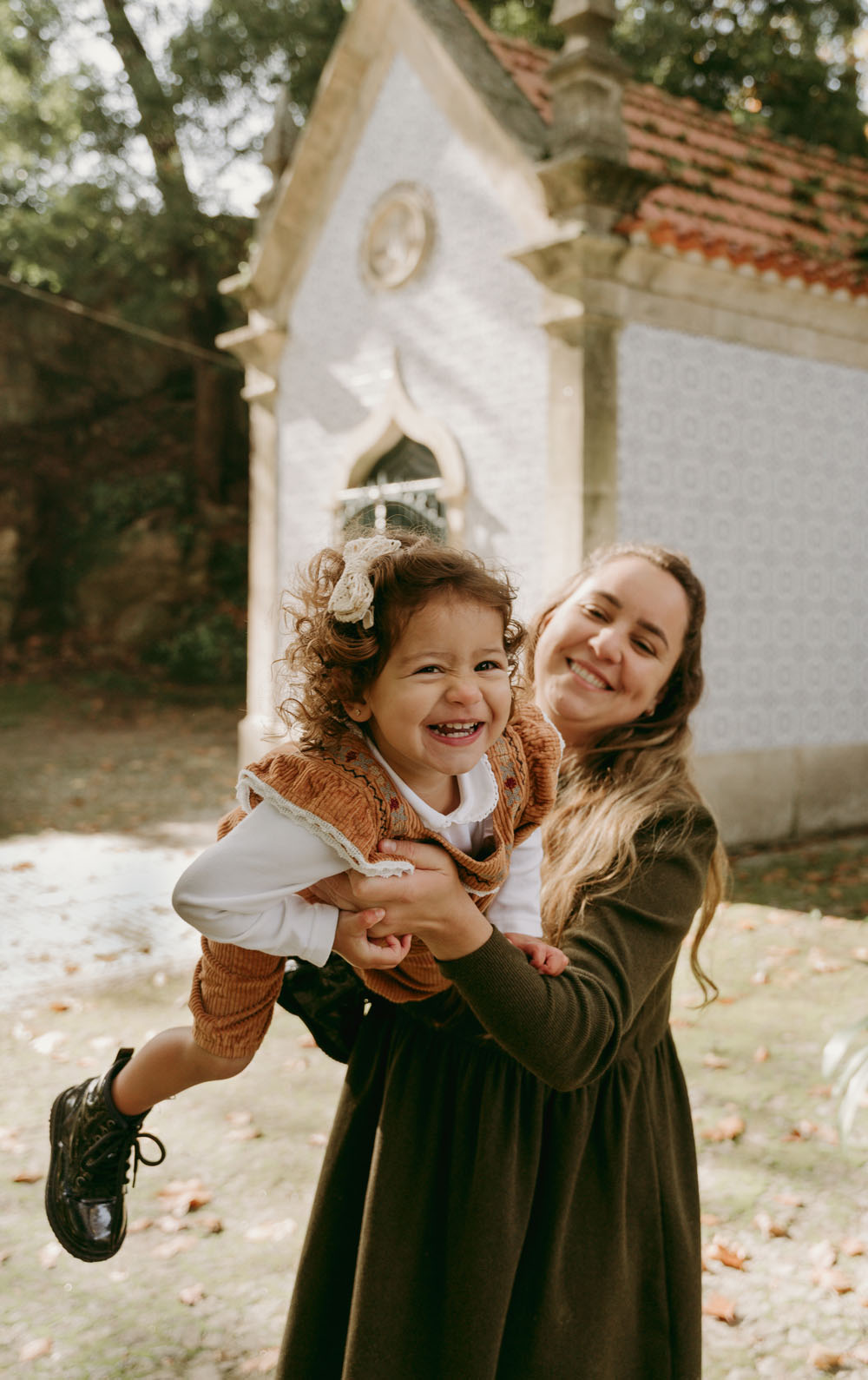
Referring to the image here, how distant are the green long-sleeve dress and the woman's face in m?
0.36

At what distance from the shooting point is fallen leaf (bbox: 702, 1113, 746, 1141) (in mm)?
4059

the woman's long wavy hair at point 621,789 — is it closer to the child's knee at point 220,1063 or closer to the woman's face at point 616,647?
the woman's face at point 616,647

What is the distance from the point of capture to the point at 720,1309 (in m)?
3.10

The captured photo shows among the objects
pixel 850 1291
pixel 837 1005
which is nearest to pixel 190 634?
pixel 837 1005

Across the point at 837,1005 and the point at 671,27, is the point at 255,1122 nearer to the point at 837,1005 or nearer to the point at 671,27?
the point at 837,1005

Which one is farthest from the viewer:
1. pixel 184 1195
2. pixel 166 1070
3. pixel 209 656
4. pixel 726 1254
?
pixel 209 656

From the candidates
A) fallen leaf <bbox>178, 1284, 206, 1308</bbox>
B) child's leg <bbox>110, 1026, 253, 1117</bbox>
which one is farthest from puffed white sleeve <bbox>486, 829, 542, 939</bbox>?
fallen leaf <bbox>178, 1284, 206, 1308</bbox>

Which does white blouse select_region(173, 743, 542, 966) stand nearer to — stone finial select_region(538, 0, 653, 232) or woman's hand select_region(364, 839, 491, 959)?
woman's hand select_region(364, 839, 491, 959)

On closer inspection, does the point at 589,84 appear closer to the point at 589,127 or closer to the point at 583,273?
the point at 589,127

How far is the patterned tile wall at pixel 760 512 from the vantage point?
26.2 feet

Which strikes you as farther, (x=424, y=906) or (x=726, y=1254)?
(x=726, y=1254)

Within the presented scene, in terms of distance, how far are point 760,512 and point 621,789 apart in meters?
7.07

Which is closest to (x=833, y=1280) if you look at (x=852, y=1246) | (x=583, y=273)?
(x=852, y=1246)

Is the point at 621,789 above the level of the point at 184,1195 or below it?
above
